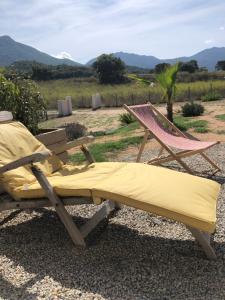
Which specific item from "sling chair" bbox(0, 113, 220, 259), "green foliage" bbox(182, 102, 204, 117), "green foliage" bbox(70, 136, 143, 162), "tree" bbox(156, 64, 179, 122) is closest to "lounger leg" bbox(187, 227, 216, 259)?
"sling chair" bbox(0, 113, 220, 259)

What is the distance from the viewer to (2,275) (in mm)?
3158

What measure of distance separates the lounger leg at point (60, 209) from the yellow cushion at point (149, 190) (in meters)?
0.06

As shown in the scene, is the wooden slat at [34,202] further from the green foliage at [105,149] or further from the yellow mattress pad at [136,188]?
the green foliage at [105,149]

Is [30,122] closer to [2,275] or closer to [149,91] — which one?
[2,275]

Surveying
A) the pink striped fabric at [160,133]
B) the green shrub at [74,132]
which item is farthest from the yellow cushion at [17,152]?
the green shrub at [74,132]

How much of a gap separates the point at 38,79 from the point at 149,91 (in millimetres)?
36960

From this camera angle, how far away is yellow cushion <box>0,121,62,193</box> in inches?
151

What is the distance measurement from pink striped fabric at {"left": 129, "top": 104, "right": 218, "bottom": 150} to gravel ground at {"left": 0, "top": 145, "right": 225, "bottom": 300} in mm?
1534

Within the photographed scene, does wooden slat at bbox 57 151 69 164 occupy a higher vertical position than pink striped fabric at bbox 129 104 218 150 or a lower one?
lower

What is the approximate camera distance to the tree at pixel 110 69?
51156 mm

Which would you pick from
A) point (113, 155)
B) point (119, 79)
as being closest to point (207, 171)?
point (113, 155)

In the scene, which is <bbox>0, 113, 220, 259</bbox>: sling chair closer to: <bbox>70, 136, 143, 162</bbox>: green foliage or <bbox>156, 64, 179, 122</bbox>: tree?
<bbox>70, 136, 143, 162</bbox>: green foliage

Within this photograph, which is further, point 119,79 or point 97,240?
point 119,79

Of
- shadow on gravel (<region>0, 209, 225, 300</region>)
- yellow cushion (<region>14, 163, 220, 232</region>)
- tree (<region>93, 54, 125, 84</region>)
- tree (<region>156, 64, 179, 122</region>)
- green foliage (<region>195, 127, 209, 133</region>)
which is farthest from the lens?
tree (<region>93, 54, 125, 84</region>)
